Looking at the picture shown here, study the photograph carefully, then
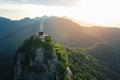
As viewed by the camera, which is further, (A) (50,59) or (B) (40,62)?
(A) (50,59)

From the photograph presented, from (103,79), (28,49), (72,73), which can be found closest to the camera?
(28,49)

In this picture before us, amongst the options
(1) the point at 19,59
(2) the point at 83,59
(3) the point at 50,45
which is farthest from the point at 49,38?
(2) the point at 83,59

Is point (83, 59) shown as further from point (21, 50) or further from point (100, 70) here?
point (21, 50)

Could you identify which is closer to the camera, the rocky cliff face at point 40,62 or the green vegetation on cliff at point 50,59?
the rocky cliff face at point 40,62

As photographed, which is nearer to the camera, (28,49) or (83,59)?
(28,49)

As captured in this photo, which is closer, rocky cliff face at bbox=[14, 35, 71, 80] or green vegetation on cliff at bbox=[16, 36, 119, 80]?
rocky cliff face at bbox=[14, 35, 71, 80]

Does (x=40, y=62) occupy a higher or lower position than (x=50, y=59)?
lower

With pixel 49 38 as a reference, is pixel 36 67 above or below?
below

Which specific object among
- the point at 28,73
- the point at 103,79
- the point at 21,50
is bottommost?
the point at 103,79
